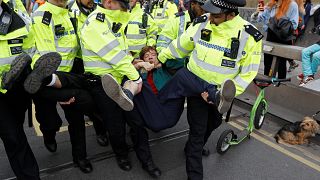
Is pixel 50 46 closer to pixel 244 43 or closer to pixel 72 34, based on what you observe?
pixel 72 34

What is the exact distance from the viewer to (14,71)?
96.7 inches

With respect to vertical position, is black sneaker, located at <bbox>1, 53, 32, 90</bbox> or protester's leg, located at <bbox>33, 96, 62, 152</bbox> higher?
black sneaker, located at <bbox>1, 53, 32, 90</bbox>

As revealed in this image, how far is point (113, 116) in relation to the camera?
3.23m

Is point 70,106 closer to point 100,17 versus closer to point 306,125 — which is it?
point 100,17

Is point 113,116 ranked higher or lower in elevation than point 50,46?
lower

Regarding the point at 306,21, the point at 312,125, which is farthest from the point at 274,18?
the point at 306,21

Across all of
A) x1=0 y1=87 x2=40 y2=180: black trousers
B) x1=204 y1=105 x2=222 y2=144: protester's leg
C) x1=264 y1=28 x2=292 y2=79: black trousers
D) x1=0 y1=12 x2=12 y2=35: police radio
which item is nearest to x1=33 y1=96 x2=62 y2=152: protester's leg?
x1=0 y1=87 x2=40 y2=180: black trousers

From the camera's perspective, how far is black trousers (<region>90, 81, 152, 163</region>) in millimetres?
3172

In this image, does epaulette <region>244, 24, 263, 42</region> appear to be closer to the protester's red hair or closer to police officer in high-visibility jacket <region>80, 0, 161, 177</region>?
police officer in high-visibility jacket <region>80, 0, 161, 177</region>

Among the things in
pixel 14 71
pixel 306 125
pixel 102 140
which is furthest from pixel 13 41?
pixel 306 125

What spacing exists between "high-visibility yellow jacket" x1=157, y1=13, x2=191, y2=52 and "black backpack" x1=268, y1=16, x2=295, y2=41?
2239mm

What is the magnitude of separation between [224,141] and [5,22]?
9.44 feet

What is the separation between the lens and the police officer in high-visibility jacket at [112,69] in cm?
288

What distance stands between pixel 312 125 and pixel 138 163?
8.29 ft
